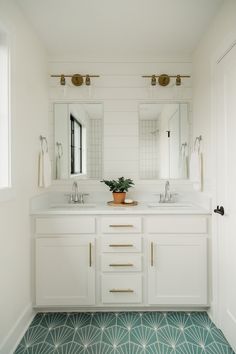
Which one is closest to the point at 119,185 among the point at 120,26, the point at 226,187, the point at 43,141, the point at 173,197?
the point at 173,197

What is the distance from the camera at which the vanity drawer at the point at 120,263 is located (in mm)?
2365

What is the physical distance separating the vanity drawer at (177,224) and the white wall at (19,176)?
113cm

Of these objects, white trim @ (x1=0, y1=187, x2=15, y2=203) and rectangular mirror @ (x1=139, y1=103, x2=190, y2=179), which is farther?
rectangular mirror @ (x1=139, y1=103, x2=190, y2=179)

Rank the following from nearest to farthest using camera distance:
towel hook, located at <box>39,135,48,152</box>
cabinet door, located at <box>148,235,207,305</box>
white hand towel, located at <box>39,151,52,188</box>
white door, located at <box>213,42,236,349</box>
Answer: white door, located at <box>213,42,236,349</box> → cabinet door, located at <box>148,235,207,305</box> → white hand towel, located at <box>39,151,52,188</box> → towel hook, located at <box>39,135,48,152</box>

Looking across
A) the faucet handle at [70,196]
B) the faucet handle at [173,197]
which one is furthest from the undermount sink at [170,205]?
the faucet handle at [70,196]

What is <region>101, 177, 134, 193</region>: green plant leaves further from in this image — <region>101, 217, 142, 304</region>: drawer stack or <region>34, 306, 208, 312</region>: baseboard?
<region>34, 306, 208, 312</region>: baseboard

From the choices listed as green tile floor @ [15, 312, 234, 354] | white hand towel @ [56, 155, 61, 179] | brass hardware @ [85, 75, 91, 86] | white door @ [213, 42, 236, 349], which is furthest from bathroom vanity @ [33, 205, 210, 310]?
brass hardware @ [85, 75, 91, 86]

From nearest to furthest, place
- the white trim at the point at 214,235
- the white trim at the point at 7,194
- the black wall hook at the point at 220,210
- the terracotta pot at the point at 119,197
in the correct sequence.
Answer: the white trim at the point at 7,194 → the black wall hook at the point at 220,210 → the white trim at the point at 214,235 → the terracotta pot at the point at 119,197

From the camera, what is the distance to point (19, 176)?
2078 millimetres

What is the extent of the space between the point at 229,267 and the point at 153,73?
2.14 meters

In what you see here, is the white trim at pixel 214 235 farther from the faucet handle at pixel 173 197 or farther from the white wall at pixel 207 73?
the faucet handle at pixel 173 197

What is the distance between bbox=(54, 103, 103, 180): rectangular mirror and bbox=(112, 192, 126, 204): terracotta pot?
0.33m

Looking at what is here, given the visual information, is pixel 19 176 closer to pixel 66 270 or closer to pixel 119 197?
pixel 66 270

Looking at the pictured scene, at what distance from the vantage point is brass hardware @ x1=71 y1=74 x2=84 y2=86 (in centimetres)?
285
